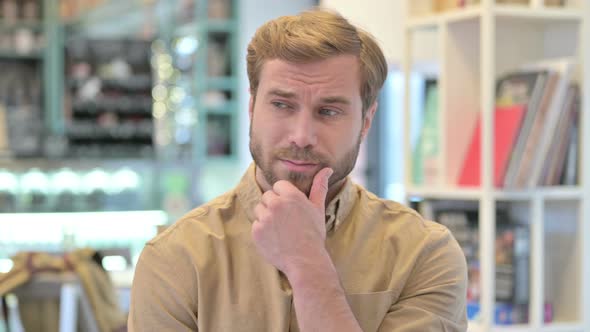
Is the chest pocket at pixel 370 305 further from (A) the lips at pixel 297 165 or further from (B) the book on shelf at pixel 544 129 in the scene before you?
(B) the book on shelf at pixel 544 129

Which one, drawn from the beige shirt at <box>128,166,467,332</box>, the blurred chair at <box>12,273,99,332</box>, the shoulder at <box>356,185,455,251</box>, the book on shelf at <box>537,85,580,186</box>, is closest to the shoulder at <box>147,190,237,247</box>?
the beige shirt at <box>128,166,467,332</box>

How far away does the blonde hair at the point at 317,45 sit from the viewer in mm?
1360

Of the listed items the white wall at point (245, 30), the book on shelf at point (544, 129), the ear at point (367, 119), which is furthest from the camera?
the white wall at point (245, 30)

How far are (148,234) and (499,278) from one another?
461 cm

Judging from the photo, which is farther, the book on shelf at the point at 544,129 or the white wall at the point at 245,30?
the white wall at the point at 245,30

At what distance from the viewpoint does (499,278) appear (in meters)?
2.60

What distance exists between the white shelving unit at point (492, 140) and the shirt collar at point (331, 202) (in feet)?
3.64

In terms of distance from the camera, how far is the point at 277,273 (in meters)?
1.37

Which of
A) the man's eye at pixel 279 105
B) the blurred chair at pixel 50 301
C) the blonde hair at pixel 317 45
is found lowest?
the blurred chair at pixel 50 301

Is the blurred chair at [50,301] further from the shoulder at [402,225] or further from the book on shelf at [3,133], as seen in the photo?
the book on shelf at [3,133]

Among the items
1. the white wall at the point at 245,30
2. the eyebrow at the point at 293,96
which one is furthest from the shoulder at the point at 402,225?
the white wall at the point at 245,30

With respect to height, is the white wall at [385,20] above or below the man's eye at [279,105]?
above

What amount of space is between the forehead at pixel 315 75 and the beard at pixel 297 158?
0.10m

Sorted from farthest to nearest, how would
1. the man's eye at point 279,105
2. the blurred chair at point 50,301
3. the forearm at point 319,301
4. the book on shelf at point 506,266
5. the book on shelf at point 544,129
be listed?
the blurred chair at point 50,301 < the book on shelf at point 506,266 < the book on shelf at point 544,129 < the man's eye at point 279,105 < the forearm at point 319,301
